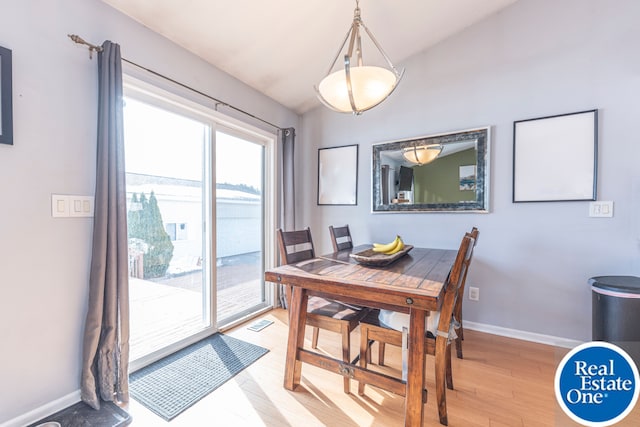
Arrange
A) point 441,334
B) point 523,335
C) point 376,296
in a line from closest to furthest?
point 376,296, point 441,334, point 523,335

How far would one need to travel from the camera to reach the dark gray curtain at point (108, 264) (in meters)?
1.56

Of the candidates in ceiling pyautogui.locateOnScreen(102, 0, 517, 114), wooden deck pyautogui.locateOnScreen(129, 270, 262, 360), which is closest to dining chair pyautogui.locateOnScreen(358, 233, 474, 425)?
wooden deck pyautogui.locateOnScreen(129, 270, 262, 360)

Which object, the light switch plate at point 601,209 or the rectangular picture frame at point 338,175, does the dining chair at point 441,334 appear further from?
the rectangular picture frame at point 338,175

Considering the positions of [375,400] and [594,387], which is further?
[375,400]

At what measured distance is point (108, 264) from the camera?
1.60 m

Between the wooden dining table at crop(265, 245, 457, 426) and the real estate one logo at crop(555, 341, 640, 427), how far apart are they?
588 mm

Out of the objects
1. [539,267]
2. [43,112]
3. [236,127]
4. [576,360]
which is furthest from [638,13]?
[43,112]

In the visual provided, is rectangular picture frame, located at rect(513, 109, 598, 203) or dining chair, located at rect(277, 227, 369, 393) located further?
rectangular picture frame, located at rect(513, 109, 598, 203)

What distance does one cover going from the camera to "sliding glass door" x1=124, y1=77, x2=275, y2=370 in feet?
6.56

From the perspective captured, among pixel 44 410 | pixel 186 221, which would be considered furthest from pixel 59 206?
pixel 44 410

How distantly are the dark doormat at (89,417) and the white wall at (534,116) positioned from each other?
2530 millimetres

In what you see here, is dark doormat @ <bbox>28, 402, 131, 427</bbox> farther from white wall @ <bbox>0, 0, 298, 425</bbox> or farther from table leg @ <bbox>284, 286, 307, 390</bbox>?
table leg @ <bbox>284, 286, 307, 390</bbox>

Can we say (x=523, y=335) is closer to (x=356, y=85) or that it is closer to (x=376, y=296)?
(x=376, y=296)

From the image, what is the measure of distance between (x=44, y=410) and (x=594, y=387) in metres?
2.66
